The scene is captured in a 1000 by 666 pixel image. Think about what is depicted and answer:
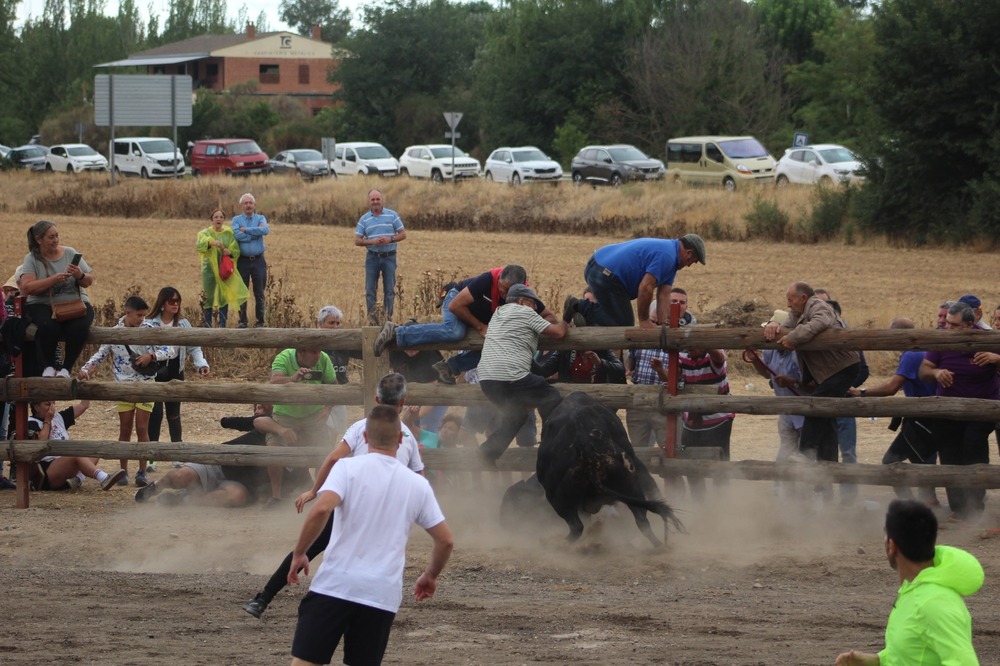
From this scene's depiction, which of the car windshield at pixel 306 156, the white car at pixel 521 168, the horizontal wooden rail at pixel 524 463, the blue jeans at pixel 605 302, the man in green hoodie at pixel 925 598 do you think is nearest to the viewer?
the man in green hoodie at pixel 925 598

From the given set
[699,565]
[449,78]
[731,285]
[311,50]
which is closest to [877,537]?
[699,565]

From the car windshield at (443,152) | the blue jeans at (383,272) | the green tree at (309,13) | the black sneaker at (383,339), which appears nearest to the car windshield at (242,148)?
the car windshield at (443,152)

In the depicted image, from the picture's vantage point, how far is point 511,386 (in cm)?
912

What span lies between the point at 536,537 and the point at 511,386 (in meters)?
1.12

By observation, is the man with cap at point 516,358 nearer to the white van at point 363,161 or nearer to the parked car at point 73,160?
the white van at point 363,161

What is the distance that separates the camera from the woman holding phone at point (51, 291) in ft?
32.7

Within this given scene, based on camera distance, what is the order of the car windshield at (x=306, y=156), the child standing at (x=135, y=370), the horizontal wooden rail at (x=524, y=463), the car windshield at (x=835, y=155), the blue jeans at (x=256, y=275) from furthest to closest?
the car windshield at (x=306, y=156) < the car windshield at (x=835, y=155) < the blue jeans at (x=256, y=275) < the child standing at (x=135, y=370) < the horizontal wooden rail at (x=524, y=463)

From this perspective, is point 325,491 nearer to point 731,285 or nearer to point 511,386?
point 511,386

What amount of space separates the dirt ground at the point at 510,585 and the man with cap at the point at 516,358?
91cm

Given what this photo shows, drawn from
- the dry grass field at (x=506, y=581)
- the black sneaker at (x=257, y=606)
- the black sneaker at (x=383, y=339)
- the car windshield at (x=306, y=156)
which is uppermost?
the car windshield at (x=306, y=156)

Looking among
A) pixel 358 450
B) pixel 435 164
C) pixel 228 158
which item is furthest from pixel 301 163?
pixel 358 450

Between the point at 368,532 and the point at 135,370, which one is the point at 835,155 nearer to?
the point at 135,370

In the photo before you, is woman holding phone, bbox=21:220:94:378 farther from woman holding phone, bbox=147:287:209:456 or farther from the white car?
the white car

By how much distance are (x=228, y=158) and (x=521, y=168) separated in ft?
40.8
